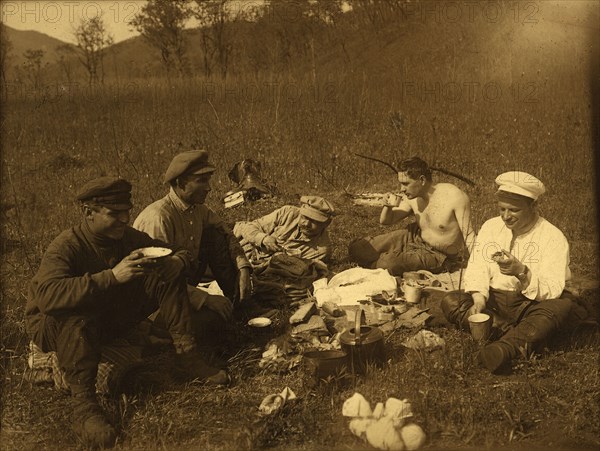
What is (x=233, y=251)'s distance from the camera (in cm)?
508

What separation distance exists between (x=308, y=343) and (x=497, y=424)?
1503 mm

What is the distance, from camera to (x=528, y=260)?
14.6ft

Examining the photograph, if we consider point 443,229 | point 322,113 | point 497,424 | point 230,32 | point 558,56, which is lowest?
point 497,424

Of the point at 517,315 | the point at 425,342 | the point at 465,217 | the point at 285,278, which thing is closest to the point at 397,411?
the point at 425,342

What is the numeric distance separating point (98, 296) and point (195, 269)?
1.39 meters

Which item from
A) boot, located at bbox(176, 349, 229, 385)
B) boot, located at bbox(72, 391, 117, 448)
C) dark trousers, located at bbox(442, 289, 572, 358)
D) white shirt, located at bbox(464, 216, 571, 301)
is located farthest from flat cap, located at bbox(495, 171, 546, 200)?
boot, located at bbox(72, 391, 117, 448)

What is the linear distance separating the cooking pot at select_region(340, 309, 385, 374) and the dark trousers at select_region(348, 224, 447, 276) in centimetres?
196

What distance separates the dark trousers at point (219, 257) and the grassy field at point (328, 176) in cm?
41

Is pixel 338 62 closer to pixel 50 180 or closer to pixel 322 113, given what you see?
pixel 322 113

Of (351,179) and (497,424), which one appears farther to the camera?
(351,179)

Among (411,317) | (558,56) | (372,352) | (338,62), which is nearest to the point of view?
(372,352)

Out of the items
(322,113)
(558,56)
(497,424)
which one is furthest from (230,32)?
(497,424)

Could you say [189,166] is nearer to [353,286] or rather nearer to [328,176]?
[353,286]

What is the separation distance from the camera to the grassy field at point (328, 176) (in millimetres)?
3529
